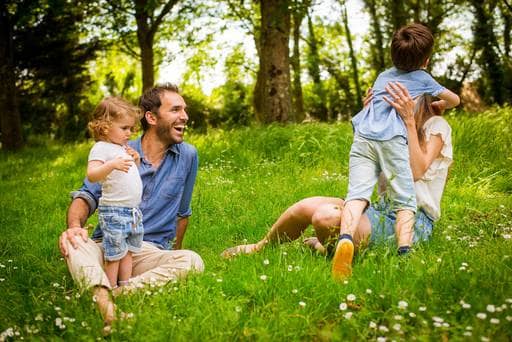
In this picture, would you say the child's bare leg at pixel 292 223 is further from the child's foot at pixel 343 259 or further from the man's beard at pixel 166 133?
the man's beard at pixel 166 133

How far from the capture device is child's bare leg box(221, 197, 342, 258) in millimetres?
3660

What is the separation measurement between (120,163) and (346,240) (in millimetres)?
1361

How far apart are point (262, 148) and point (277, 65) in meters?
2.18

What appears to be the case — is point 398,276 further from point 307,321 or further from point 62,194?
point 62,194

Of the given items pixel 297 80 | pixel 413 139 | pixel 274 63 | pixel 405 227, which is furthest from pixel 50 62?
pixel 405 227

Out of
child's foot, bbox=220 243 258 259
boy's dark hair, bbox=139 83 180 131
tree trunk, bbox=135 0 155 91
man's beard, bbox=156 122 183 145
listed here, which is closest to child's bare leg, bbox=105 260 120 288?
child's foot, bbox=220 243 258 259

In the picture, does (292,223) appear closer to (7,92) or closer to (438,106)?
(438,106)

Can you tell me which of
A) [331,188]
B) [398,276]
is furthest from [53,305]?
[331,188]

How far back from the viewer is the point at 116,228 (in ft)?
10.6

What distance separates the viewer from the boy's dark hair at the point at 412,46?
3.48 meters

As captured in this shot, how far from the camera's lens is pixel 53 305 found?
9.64 feet

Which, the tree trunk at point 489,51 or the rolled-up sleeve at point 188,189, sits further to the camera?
the tree trunk at point 489,51

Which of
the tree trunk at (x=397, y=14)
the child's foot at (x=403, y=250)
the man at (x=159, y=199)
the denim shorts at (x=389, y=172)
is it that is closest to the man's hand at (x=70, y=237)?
the man at (x=159, y=199)

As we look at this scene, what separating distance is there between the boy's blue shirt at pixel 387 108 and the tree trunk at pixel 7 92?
36.0ft
